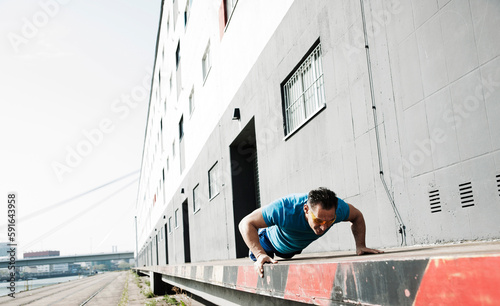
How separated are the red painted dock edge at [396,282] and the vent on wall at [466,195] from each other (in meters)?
1.69

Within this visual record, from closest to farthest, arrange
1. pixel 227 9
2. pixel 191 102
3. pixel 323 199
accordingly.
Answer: pixel 323 199 < pixel 227 9 < pixel 191 102

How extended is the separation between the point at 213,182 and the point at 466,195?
10.4 metres

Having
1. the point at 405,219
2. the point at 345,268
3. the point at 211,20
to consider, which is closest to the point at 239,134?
the point at 211,20

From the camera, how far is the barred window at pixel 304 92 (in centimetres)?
629

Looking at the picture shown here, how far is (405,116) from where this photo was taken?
164 inches

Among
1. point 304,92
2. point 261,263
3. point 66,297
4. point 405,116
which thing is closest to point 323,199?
point 261,263

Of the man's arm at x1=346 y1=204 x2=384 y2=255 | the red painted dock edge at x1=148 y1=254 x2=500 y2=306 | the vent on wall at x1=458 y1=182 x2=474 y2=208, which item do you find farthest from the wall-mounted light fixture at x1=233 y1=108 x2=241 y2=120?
the red painted dock edge at x1=148 y1=254 x2=500 y2=306

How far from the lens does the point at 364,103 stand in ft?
15.9

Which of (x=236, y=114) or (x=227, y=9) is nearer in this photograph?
(x=236, y=114)

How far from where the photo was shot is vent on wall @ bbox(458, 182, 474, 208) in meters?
3.46

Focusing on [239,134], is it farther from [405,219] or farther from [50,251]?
[50,251]

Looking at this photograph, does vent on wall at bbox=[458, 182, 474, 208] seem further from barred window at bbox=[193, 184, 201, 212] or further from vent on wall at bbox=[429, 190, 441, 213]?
barred window at bbox=[193, 184, 201, 212]

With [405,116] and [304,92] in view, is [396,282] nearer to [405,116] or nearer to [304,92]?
[405,116]

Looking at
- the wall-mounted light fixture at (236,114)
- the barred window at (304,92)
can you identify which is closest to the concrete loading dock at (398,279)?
the barred window at (304,92)
